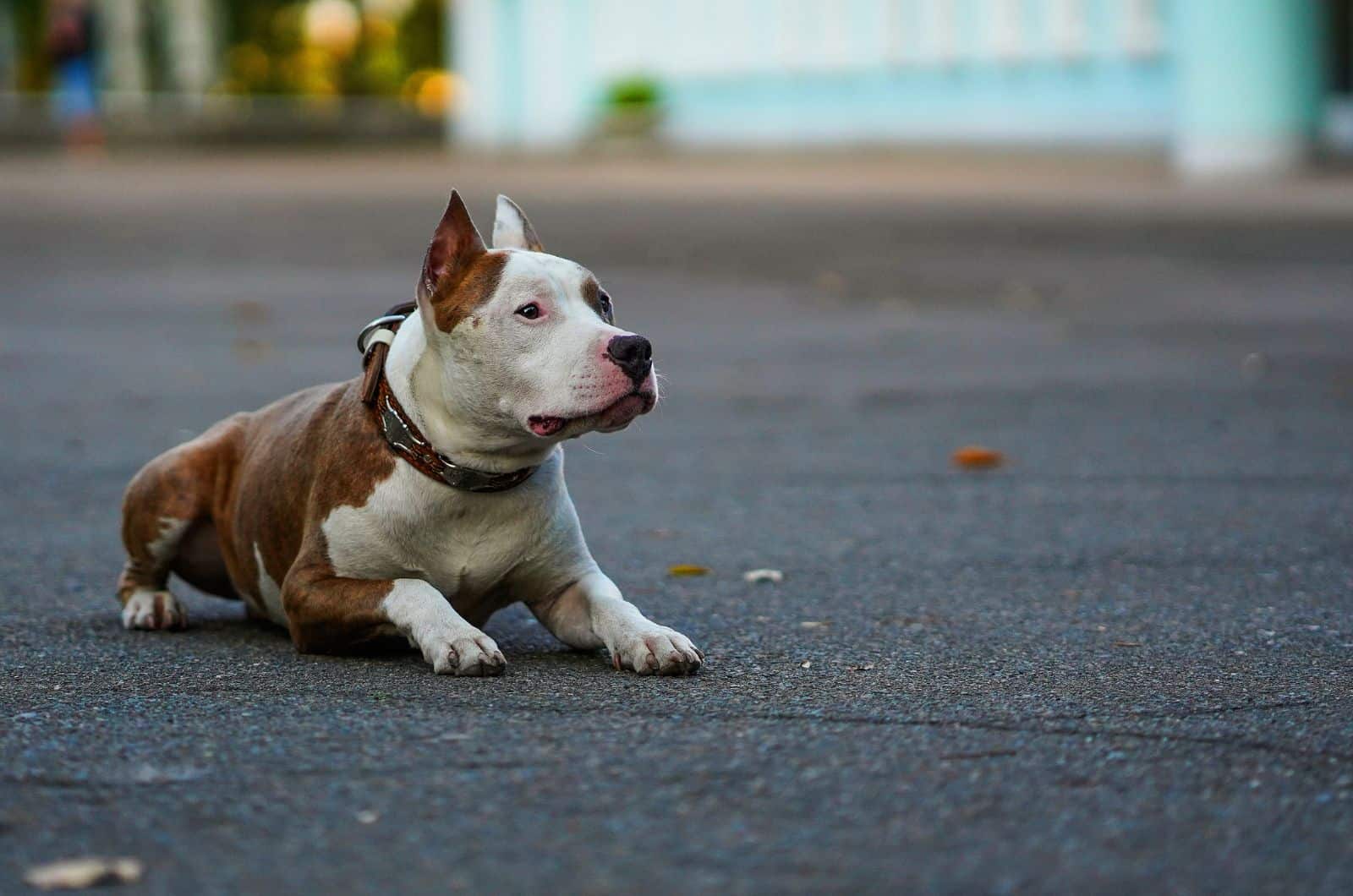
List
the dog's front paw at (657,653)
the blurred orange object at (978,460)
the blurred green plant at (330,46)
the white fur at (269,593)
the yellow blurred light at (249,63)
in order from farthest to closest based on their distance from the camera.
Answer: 1. the blurred green plant at (330,46)
2. the yellow blurred light at (249,63)
3. the blurred orange object at (978,460)
4. the white fur at (269,593)
5. the dog's front paw at (657,653)

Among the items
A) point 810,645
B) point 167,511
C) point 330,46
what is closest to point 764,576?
point 810,645

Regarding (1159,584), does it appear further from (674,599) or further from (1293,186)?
(1293,186)

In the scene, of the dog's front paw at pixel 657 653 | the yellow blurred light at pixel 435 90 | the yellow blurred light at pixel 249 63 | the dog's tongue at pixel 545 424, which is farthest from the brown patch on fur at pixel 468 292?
the yellow blurred light at pixel 435 90

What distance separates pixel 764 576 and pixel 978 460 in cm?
249

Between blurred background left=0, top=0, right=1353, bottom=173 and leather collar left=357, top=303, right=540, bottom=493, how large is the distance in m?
24.7

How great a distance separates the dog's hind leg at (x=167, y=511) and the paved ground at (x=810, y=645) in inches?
5.8

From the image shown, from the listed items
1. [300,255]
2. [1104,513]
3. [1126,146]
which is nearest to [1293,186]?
[1126,146]

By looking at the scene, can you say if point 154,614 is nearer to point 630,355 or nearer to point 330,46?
point 630,355

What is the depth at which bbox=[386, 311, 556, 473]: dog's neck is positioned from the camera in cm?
477

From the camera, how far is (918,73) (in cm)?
4069

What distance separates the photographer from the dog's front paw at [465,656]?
184 inches

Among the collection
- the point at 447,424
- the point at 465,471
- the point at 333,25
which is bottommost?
the point at 333,25

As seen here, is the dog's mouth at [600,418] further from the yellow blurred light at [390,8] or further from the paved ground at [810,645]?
the yellow blurred light at [390,8]

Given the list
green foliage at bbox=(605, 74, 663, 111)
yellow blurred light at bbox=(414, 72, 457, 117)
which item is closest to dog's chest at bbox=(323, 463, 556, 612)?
green foliage at bbox=(605, 74, 663, 111)
